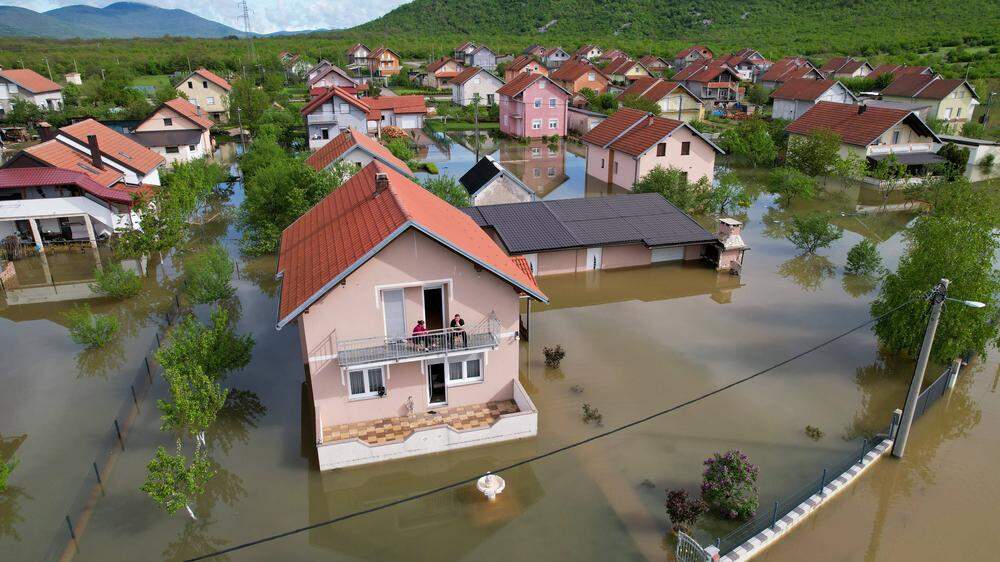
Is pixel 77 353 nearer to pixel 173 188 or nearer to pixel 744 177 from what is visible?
pixel 173 188

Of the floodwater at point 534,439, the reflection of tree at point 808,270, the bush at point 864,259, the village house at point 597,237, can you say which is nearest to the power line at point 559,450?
the floodwater at point 534,439

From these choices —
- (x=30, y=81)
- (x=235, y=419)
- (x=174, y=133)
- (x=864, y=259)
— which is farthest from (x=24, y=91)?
(x=864, y=259)

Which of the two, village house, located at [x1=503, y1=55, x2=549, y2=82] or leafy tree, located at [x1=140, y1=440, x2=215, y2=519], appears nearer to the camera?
leafy tree, located at [x1=140, y1=440, x2=215, y2=519]

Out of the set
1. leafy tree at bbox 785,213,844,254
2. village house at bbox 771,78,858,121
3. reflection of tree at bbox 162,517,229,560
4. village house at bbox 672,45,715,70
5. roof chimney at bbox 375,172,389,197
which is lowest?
reflection of tree at bbox 162,517,229,560

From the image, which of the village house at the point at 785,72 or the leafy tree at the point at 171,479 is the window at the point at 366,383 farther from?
the village house at the point at 785,72

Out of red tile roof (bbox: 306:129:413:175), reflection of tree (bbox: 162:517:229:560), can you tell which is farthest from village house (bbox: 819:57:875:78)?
reflection of tree (bbox: 162:517:229:560)

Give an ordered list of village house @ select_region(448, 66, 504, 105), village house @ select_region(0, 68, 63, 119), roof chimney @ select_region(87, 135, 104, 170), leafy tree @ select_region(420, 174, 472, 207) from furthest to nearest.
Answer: village house @ select_region(448, 66, 504, 105), village house @ select_region(0, 68, 63, 119), roof chimney @ select_region(87, 135, 104, 170), leafy tree @ select_region(420, 174, 472, 207)

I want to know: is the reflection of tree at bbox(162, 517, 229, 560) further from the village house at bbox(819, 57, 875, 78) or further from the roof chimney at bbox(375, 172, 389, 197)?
the village house at bbox(819, 57, 875, 78)
